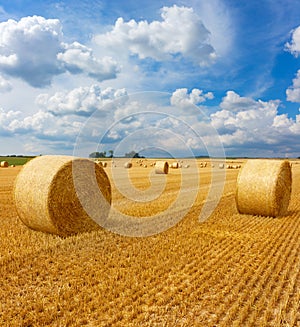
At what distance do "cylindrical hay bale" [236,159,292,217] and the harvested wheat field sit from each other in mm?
1971

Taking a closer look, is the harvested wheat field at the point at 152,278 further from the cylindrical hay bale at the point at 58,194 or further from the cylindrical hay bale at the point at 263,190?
the cylindrical hay bale at the point at 263,190

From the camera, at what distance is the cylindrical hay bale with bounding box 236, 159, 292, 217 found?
10.8 metres

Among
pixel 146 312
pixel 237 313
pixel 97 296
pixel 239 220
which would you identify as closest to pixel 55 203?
pixel 97 296

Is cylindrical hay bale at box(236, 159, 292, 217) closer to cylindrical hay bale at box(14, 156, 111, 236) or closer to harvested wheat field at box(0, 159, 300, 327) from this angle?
harvested wheat field at box(0, 159, 300, 327)

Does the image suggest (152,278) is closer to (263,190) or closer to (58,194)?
(58,194)

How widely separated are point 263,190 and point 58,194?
6.70 m

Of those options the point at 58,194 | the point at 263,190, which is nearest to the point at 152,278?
the point at 58,194

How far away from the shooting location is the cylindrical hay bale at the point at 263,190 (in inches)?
425

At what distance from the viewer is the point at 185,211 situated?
Answer: 37.1 feet

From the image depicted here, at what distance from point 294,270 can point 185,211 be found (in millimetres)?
5568

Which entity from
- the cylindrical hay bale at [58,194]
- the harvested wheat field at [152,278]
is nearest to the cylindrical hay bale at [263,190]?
the harvested wheat field at [152,278]

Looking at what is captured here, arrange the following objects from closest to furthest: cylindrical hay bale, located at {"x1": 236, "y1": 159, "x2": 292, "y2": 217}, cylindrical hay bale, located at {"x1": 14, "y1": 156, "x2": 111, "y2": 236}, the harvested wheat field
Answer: the harvested wheat field
cylindrical hay bale, located at {"x1": 14, "y1": 156, "x2": 111, "y2": 236}
cylindrical hay bale, located at {"x1": 236, "y1": 159, "x2": 292, "y2": 217}

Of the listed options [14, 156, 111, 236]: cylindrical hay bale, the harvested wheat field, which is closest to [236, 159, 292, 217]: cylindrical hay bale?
the harvested wheat field

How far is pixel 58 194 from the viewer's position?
7957 mm
